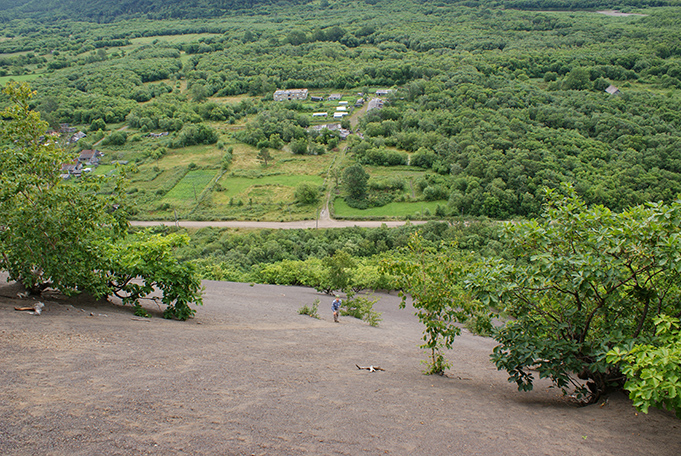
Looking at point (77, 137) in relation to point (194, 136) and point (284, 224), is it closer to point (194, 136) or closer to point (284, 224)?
point (194, 136)

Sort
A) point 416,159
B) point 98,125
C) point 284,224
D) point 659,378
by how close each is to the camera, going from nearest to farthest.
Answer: point 659,378
point 284,224
point 416,159
point 98,125

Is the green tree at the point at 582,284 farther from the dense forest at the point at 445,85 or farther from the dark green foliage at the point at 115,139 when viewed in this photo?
the dark green foliage at the point at 115,139

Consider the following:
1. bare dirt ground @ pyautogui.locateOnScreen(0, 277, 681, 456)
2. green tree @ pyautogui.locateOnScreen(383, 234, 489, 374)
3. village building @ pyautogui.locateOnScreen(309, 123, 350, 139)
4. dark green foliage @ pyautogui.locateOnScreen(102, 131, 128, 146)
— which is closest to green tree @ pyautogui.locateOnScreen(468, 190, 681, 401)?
green tree @ pyautogui.locateOnScreen(383, 234, 489, 374)

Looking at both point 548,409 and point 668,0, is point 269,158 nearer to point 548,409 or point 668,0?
point 548,409

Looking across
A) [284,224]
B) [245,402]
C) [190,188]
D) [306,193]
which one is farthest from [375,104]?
[245,402]

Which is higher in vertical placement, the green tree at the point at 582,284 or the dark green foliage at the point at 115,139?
the green tree at the point at 582,284

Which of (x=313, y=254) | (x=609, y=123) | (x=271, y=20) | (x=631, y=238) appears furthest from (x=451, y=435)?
(x=271, y=20)

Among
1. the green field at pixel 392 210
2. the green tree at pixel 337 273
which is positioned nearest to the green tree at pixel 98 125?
the green field at pixel 392 210

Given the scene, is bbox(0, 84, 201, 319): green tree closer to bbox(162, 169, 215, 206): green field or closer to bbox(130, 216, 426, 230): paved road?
bbox(130, 216, 426, 230): paved road
